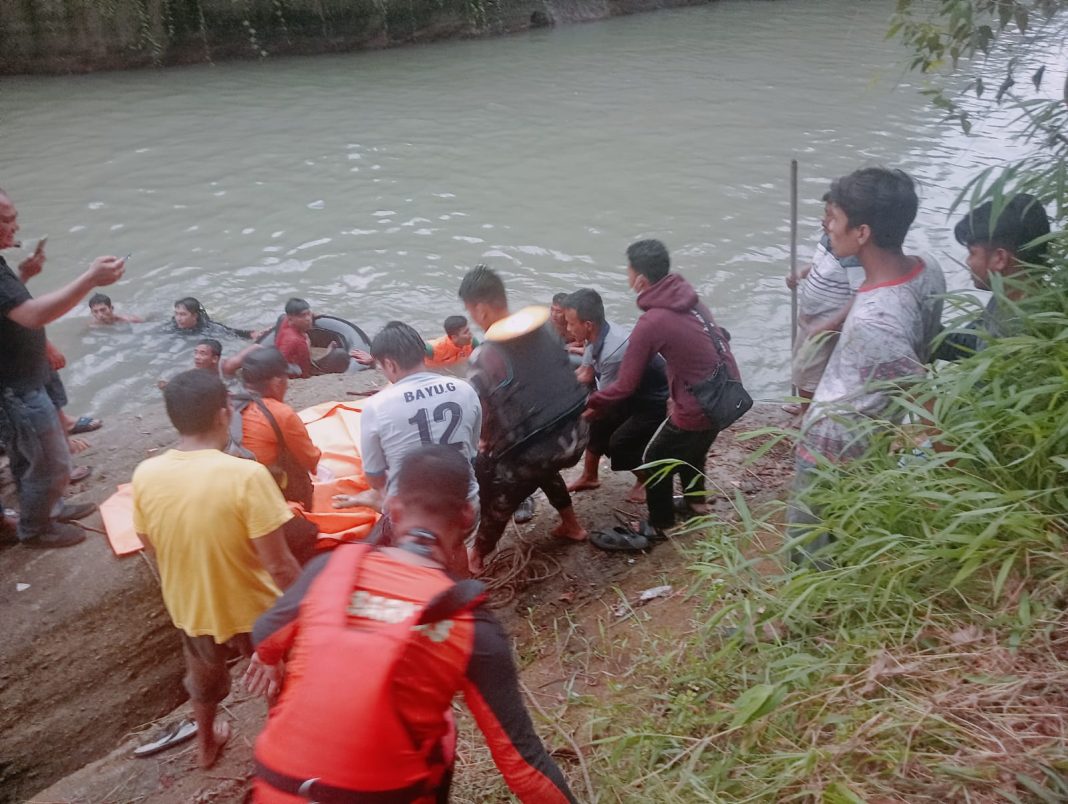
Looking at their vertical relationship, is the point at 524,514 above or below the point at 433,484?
below

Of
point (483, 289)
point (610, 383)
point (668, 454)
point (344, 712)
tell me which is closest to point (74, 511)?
point (483, 289)

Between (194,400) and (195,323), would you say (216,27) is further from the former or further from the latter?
(194,400)

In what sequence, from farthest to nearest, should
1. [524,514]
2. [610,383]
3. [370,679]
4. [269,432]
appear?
[524,514] → [610,383] → [269,432] → [370,679]

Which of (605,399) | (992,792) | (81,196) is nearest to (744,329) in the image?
→ (605,399)

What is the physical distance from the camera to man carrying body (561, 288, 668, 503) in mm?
4516

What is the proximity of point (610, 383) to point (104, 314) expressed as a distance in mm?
6064

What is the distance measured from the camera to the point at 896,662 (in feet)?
7.21

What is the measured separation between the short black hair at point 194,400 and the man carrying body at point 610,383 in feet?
6.58

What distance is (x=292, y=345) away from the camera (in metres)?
7.12

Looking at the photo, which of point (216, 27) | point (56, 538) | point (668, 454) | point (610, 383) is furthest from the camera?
point (216, 27)

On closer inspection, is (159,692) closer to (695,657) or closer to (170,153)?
(695,657)

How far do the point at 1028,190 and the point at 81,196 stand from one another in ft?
38.5

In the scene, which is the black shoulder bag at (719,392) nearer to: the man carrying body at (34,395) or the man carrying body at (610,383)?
the man carrying body at (610,383)

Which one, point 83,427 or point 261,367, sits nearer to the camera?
point 261,367
